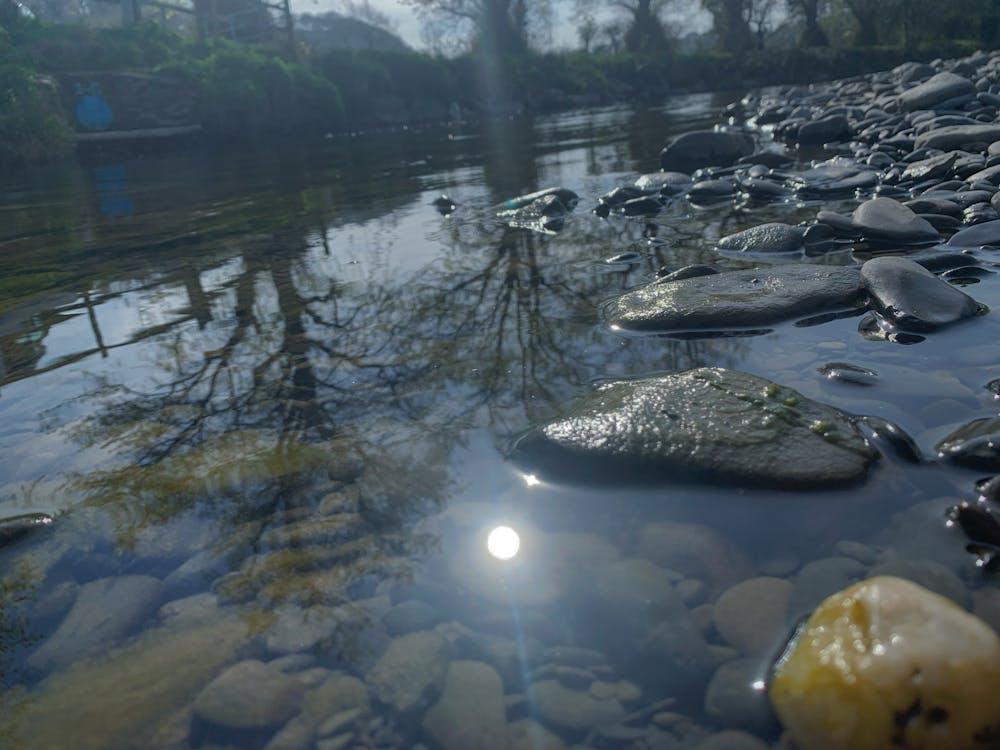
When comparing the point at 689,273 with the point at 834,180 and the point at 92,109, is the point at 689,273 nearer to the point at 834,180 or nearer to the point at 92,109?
the point at 834,180

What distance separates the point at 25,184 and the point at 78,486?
1171 centimetres

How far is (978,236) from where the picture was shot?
10.4ft

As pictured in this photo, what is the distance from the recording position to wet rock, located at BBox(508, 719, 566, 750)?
1.05 meters

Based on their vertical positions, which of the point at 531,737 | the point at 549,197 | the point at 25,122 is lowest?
the point at 531,737

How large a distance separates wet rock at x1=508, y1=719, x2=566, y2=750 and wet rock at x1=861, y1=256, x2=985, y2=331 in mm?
1910

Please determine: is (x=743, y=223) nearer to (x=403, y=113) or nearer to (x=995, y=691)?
(x=995, y=691)

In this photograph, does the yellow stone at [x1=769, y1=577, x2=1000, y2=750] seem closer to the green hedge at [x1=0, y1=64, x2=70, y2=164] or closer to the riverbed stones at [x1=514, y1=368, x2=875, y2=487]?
the riverbed stones at [x1=514, y1=368, x2=875, y2=487]

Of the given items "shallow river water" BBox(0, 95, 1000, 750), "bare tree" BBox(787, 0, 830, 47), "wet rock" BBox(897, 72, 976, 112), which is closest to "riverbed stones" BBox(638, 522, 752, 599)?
"shallow river water" BBox(0, 95, 1000, 750)

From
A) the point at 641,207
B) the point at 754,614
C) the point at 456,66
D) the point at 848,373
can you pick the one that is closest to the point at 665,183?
the point at 641,207

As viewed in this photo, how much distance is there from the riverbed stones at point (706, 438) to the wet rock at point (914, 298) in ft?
2.69

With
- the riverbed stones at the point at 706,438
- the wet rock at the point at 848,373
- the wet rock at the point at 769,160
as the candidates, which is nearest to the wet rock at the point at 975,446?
the riverbed stones at the point at 706,438

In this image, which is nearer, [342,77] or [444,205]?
[444,205]

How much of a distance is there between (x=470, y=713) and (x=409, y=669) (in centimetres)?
14

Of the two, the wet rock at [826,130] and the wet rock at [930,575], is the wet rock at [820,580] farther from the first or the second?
the wet rock at [826,130]
